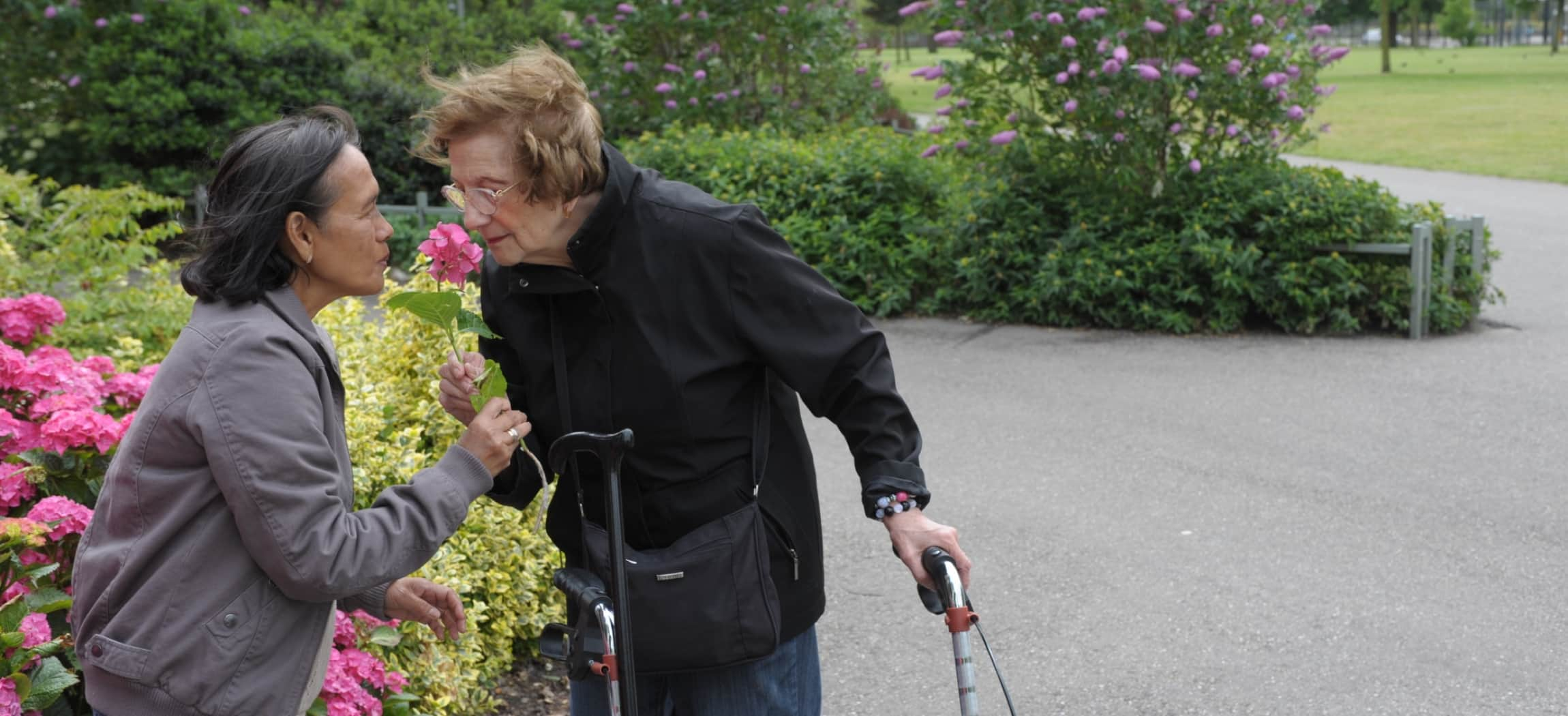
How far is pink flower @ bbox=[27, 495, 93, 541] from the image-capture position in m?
3.28

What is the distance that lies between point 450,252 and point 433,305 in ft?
0.67

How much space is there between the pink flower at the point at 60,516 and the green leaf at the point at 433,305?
1379 mm

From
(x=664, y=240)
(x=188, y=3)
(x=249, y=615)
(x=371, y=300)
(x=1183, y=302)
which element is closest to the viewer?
(x=249, y=615)

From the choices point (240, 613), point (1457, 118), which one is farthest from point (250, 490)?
point (1457, 118)

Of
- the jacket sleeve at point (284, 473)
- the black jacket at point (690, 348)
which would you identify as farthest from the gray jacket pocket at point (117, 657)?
the black jacket at point (690, 348)

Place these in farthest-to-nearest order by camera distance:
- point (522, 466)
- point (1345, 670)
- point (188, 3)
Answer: point (188, 3), point (1345, 670), point (522, 466)

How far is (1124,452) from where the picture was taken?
686 centimetres

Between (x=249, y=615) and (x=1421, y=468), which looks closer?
(x=249, y=615)

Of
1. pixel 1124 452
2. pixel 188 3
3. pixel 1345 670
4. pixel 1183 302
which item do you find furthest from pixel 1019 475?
pixel 188 3

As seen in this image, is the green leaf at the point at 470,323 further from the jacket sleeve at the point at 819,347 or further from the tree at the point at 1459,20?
the tree at the point at 1459,20

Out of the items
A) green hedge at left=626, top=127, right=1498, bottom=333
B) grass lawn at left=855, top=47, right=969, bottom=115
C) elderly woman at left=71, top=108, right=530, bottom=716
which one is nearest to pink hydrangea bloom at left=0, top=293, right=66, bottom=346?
elderly woman at left=71, top=108, right=530, bottom=716

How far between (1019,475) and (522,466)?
13.9ft

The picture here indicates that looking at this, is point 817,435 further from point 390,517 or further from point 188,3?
point 188,3

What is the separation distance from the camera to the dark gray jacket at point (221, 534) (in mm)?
1976
